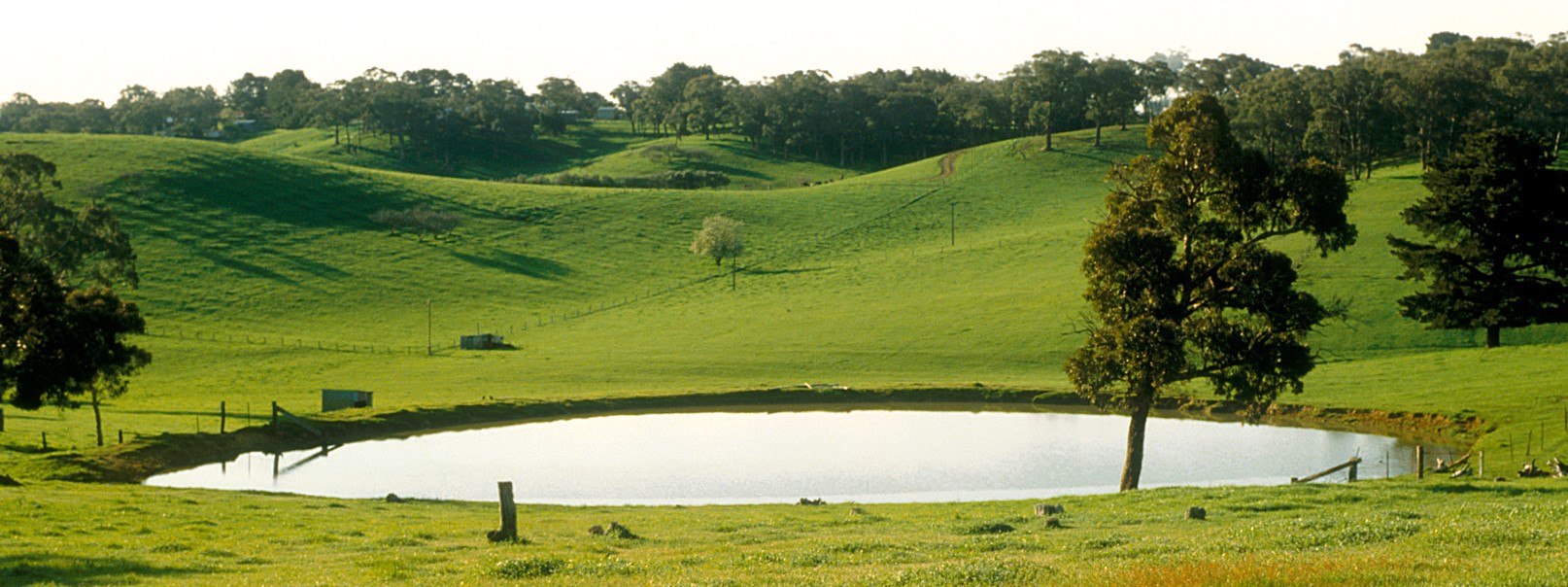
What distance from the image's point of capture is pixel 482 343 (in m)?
92.2

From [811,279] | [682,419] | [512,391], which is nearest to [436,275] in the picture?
[811,279]

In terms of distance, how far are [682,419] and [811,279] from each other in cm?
4444

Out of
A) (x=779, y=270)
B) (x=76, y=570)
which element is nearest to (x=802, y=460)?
(x=76, y=570)

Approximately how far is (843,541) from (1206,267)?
62.8 ft

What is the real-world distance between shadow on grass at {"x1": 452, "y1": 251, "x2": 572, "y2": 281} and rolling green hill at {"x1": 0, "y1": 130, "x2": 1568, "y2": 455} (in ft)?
1.23

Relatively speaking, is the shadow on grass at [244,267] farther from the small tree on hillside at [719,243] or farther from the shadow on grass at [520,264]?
the small tree on hillside at [719,243]

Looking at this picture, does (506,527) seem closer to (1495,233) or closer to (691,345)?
(1495,233)

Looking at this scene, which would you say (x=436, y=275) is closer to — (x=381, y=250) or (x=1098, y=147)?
(x=381, y=250)

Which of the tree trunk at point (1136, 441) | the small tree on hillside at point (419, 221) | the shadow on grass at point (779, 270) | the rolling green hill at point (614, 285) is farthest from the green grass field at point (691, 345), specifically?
the tree trunk at point (1136, 441)

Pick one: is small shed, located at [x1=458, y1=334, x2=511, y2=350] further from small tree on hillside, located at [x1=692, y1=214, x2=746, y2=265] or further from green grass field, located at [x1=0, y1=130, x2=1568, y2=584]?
small tree on hillside, located at [x1=692, y1=214, x2=746, y2=265]

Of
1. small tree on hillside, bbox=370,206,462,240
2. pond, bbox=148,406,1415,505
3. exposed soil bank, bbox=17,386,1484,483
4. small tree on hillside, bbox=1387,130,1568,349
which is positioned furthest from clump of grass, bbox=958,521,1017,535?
small tree on hillside, bbox=370,206,462,240

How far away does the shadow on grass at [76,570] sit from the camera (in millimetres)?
20500

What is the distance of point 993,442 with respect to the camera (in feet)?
192

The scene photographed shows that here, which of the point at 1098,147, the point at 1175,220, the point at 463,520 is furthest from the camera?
the point at 1098,147
